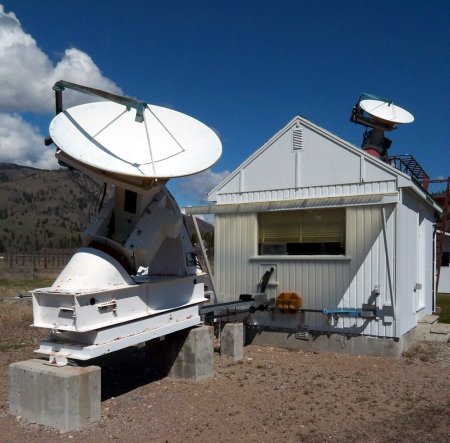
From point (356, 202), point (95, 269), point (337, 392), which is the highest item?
point (356, 202)

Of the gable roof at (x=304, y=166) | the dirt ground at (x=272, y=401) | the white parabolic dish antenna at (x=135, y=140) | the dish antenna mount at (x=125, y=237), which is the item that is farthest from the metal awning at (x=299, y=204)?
the white parabolic dish antenna at (x=135, y=140)

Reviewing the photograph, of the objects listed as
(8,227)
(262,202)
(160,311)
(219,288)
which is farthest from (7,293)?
(8,227)

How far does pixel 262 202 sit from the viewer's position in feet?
42.4

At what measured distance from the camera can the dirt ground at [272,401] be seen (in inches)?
268

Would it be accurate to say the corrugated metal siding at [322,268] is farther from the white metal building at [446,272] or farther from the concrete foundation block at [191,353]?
the white metal building at [446,272]

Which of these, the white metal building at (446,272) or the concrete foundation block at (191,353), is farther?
the white metal building at (446,272)

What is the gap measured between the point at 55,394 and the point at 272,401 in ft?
10.5

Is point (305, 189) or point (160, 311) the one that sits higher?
point (305, 189)

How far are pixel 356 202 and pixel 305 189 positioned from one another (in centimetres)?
144

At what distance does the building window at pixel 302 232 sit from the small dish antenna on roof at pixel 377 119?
3079mm

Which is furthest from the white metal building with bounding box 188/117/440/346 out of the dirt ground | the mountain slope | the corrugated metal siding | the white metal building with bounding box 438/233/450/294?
the mountain slope

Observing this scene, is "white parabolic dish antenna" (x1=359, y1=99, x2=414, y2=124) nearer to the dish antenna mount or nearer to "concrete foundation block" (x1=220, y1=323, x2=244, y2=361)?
the dish antenna mount

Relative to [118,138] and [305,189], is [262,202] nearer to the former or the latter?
[305,189]

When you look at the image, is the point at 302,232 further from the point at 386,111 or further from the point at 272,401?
the point at 272,401
